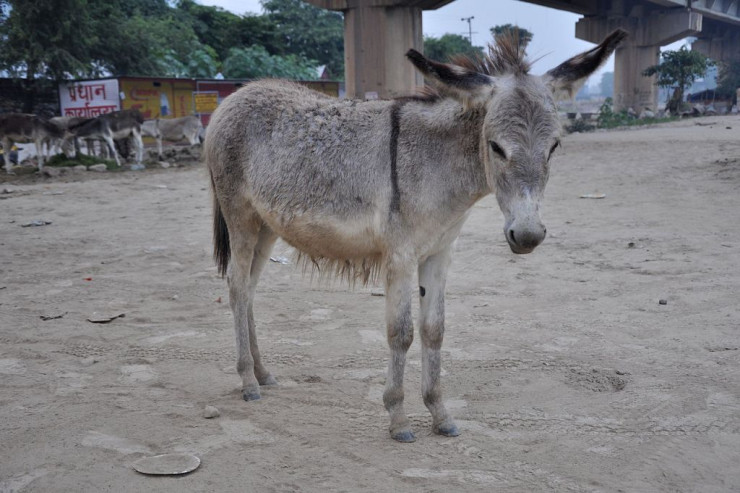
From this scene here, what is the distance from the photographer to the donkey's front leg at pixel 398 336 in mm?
3516

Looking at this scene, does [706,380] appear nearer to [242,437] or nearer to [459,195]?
[459,195]


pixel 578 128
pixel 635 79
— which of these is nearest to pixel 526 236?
pixel 578 128

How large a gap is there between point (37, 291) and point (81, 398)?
287 centimetres

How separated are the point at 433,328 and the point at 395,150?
3.50 feet

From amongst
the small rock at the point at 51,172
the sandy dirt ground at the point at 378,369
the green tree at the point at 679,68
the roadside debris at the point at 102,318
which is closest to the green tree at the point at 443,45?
the green tree at the point at 679,68

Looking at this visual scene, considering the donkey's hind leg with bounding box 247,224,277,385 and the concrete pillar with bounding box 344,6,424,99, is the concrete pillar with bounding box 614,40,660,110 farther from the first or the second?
the donkey's hind leg with bounding box 247,224,277,385

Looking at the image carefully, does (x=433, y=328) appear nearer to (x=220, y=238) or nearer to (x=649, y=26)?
(x=220, y=238)

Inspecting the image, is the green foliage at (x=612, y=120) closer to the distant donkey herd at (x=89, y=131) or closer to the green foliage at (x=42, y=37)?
the distant donkey herd at (x=89, y=131)

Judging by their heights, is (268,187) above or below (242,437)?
above

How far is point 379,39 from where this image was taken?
Result: 1495cm

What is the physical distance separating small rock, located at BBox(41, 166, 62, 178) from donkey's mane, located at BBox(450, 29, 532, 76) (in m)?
15.0

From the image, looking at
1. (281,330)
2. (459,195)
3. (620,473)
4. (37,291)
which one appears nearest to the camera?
(620,473)

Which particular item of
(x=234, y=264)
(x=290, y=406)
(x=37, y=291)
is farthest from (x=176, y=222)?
(x=290, y=406)

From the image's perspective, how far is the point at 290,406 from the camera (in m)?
4.01
